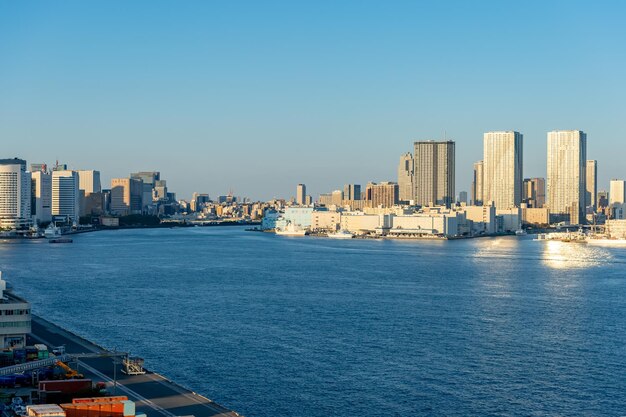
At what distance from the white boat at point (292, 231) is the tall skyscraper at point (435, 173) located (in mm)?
34967

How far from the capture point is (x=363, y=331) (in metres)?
Answer: 18.1

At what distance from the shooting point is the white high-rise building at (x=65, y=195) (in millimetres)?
88125

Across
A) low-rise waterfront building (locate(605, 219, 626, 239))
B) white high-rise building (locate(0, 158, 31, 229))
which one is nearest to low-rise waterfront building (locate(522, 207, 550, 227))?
low-rise waterfront building (locate(605, 219, 626, 239))

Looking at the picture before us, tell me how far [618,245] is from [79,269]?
41.1 metres

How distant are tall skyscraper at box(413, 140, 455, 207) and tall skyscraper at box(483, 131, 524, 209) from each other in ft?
19.0

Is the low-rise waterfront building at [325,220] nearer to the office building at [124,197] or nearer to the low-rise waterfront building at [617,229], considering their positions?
the low-rise waterfront building at [617,229]

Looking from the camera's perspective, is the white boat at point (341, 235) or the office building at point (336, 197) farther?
the office building at point (336, 197)

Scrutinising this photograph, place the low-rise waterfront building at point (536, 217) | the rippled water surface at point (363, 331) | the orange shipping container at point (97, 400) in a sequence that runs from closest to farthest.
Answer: the orange shipping container at point (97, 400) → the rippled water surface at point (363, 331) → the low-rise waterfront building at point (536, 217)

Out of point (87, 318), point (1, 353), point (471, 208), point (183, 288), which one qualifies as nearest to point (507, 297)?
point (183, 288)

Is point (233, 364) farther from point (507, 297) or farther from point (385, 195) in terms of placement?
point (385, 195)

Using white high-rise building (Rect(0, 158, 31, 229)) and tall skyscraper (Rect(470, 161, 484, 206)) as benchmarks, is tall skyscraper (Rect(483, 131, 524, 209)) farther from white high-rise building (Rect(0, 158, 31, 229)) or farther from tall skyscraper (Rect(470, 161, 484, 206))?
white high-rise building (Rect(0, 158, 31, 229))

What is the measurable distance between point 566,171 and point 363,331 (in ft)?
338

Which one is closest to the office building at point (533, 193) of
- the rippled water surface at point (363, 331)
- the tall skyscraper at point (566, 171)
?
the tall skyscraper at point (566, 171)

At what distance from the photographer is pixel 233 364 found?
584 inches
